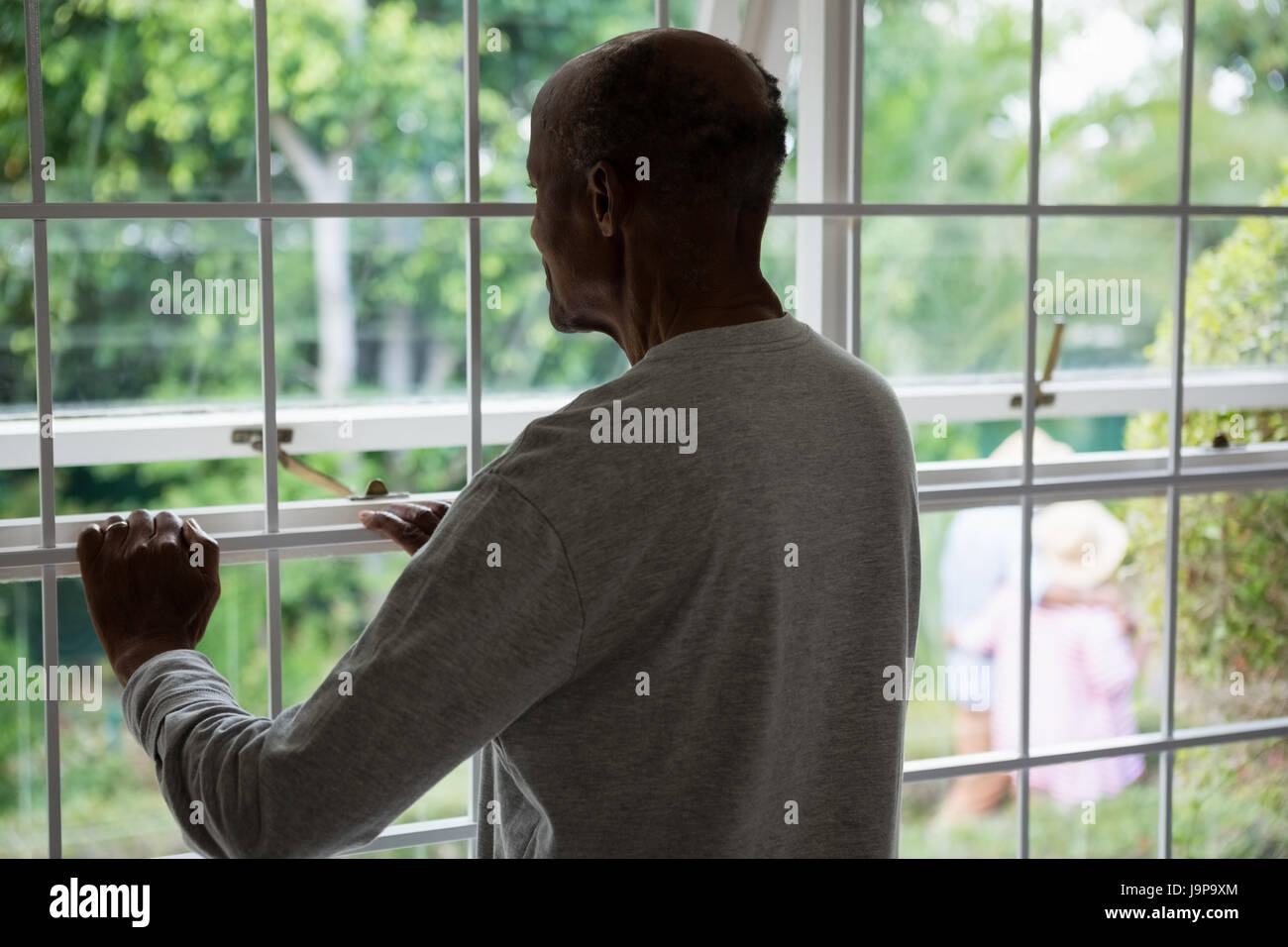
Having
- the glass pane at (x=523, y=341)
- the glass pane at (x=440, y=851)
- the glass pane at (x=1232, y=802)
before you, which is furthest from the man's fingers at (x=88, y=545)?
the glass pane at (x=523, y=341)

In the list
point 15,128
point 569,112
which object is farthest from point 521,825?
point 15,128

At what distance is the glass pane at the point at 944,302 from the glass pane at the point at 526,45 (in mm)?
1007

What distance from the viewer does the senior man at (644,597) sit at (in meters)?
0.99

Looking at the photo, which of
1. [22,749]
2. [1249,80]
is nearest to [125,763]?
[22,749]

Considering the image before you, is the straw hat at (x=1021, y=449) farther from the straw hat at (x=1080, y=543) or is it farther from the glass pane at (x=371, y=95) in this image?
the glass pane at (x=371, y=95)

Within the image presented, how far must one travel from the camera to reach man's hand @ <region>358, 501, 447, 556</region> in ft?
4.73

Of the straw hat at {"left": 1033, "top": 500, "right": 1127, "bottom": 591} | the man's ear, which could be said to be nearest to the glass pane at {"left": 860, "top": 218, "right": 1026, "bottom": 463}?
the straw hat at {"left": 1033, "top": 500, "right": 1127, "bottom": 591}

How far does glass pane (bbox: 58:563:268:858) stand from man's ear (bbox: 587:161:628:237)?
0.98 meters

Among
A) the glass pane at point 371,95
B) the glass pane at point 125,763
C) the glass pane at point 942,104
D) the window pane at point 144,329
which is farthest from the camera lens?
the glass pane at point 942,104

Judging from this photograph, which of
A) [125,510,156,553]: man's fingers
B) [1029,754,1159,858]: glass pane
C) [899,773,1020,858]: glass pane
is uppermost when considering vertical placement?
[125,510,156,553]: man's fingers

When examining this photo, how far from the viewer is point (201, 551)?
132 cm

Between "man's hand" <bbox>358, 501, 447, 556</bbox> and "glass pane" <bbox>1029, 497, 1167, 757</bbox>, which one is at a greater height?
"man's hand" <bbox>358, 501, 447, 556</bbox>

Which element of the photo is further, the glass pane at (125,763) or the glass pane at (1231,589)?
the glass pane at (1231,589)

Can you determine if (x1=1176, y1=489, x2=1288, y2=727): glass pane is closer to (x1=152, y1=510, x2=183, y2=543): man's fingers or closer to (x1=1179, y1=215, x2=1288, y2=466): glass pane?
(x1=1179, y1=215, x2=1288, y2=466): glass pane
